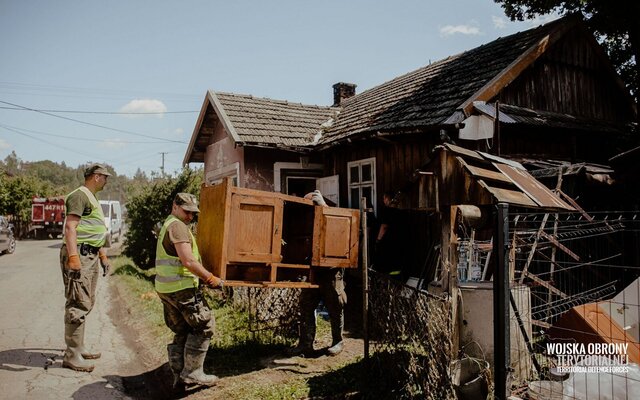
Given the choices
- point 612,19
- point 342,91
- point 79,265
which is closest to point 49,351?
point 79,265

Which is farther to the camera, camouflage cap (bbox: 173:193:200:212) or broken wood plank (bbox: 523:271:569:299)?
broken wood plank (bbox: 523:271:569:299)

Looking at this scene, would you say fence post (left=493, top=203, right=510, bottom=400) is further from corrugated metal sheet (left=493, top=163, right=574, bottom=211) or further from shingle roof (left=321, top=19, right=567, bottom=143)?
shingle roof (left=321, top=19, right=567, bottom=143)

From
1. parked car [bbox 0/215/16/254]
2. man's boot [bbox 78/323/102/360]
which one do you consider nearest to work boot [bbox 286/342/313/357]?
man's boot [bbox 78/323/102/360]

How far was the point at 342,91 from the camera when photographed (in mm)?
15430

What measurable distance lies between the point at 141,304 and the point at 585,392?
26.9 feet

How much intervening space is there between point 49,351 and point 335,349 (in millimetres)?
4090

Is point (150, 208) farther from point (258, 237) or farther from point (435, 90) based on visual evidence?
point (258, 237)

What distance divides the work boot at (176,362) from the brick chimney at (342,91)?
476 inches

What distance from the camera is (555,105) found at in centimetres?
935

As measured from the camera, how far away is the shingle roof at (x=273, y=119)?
35.2 feet

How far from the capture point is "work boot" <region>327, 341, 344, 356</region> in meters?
5.73

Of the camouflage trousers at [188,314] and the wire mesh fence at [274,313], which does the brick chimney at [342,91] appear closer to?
the wire mesh fence at [274,313]

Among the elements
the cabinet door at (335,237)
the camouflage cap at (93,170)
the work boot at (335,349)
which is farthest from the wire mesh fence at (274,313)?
the camouflage cap at (93,170)

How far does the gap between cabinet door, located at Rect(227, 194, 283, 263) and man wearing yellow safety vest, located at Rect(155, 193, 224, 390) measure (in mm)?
442
